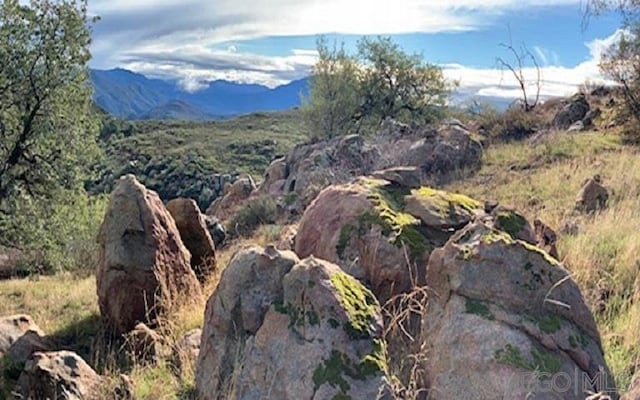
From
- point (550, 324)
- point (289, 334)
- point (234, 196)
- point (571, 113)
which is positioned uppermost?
point (571, 113)

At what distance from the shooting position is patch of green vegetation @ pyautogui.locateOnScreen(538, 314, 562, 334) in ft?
14.3

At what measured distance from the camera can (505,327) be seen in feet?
14.2

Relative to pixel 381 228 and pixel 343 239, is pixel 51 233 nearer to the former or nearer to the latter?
pixel 343 239

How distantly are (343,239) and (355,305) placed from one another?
84.5 inches

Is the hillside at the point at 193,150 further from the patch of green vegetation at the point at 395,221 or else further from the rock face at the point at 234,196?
the patch of green vegetation at the point at 395,221

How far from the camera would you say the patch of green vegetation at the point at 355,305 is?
14.9 ft

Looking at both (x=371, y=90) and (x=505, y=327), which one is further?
(x=371, y=90)

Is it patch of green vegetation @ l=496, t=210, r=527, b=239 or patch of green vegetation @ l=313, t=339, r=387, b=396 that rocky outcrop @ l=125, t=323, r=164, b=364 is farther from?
patch of green vegetation @ l=496, t=210, r=527, b=239

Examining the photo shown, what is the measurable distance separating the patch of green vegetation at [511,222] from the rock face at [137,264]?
494cm

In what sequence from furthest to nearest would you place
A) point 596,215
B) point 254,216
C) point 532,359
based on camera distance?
1. point 254,216
2. point 596,215
3. point 532,359

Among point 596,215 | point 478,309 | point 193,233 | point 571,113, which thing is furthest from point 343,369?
point 571,113

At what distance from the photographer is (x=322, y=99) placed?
47.1 m

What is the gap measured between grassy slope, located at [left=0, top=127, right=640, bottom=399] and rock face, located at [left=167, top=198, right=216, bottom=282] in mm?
1146

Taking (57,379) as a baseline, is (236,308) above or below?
above
